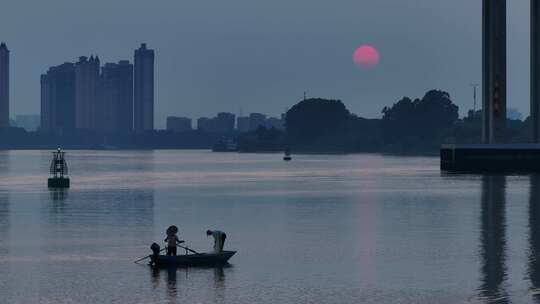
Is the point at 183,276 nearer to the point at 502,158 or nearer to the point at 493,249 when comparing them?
the point at 493,249

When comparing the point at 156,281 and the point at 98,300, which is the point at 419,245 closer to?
the point at 156,281

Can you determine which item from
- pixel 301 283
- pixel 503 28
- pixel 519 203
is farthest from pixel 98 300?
pixel 503 28

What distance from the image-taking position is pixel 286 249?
2234 inches

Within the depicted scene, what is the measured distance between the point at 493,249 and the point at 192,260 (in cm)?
1513

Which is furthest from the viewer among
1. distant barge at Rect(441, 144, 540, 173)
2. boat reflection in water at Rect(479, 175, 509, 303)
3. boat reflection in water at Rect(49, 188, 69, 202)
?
distant barge at Rect(441, 144, 540, 173)

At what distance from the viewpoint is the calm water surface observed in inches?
1647

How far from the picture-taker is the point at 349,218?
8112 centimetres

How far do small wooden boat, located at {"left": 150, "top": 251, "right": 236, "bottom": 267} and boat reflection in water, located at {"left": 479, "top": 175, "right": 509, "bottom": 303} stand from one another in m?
10.3

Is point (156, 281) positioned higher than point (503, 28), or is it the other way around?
point (503, 28)

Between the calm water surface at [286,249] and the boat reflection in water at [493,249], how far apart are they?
0.08 metres

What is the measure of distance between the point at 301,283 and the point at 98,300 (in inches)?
307

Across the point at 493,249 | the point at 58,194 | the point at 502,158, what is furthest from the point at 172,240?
the point at 502,158

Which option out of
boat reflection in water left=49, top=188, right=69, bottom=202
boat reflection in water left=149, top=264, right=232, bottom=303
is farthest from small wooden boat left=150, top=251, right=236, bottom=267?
boat reflection in water left=49, top=188, right=69, bottom=202

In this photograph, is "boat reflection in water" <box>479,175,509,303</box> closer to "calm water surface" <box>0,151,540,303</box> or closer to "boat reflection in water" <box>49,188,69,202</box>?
"calm water surface" <box>0,151,540,303</box>
